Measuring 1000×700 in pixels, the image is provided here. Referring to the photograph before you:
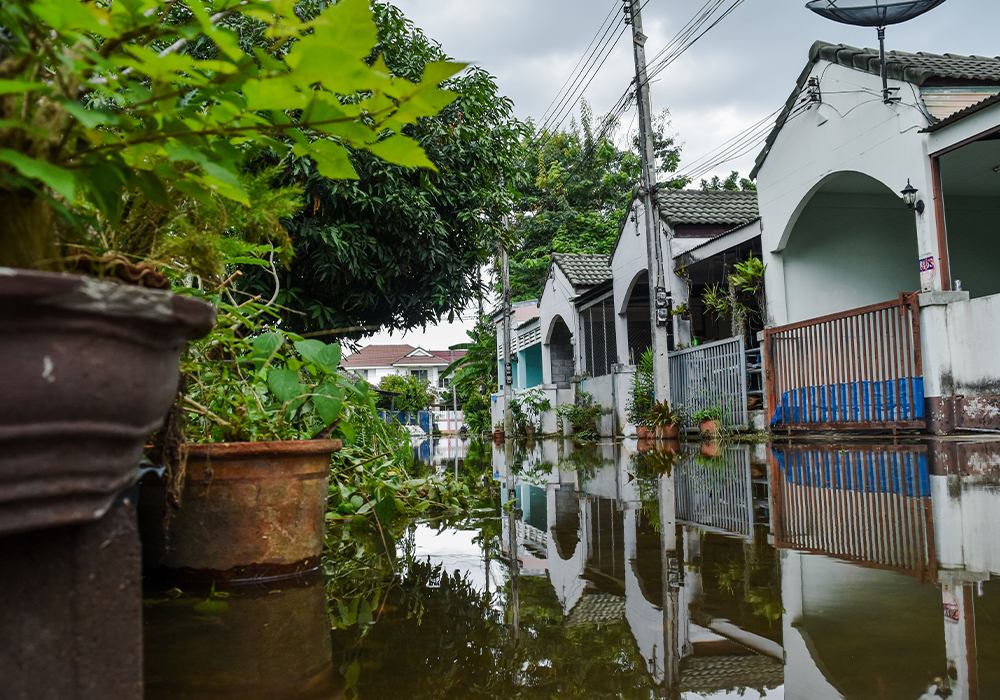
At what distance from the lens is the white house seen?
8.68 meters

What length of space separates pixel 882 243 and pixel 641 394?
4966 millimetres

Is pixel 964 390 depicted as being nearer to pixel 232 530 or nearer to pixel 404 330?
pixel 404 330

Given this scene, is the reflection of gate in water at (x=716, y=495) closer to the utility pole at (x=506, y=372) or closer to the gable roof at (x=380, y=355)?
the utility pole at (x=506, y=372)

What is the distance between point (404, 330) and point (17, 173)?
31.9 ft

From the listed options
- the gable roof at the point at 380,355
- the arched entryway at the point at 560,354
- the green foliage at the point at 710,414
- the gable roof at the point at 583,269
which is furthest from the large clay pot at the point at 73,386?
the gable roof at the point at 380,355

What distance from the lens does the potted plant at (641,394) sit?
14.2 meters

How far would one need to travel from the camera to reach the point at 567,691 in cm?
148

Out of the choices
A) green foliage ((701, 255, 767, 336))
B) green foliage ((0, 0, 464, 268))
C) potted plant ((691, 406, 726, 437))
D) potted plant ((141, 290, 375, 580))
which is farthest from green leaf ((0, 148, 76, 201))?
green foliage ((701, 255, 767, 336))

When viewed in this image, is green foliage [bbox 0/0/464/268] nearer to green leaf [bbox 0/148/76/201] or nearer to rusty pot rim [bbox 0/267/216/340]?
green leaf [bbox 0/148/76/201]

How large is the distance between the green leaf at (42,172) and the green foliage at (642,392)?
518 inches

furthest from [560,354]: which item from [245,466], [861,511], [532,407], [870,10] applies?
[245,466]

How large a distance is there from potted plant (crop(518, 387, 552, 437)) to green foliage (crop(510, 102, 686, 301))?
460 inches

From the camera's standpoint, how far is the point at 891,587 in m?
2.13

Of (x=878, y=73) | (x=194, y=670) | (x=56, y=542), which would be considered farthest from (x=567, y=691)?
(x=878, y=73)
